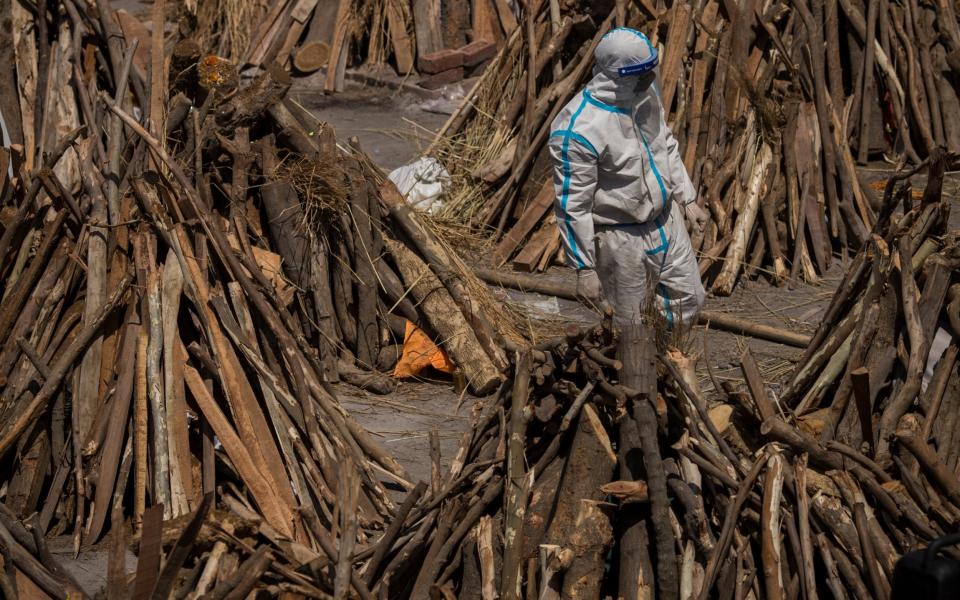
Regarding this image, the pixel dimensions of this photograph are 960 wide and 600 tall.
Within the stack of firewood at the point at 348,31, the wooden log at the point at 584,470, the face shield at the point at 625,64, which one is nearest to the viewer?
the wooden log at the point at 584,470

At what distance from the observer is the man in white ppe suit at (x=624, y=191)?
5812 mm

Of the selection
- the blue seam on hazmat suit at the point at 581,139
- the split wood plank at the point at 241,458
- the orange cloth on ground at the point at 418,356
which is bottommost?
the orange cloth on ground at the point at 418,356

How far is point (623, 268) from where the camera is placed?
20.7 ft

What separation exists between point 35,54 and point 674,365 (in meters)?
5.07

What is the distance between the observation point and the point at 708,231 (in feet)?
27.8

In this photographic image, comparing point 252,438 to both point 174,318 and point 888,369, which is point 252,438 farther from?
point 888,369

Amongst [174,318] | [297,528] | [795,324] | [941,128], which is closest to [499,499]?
[297,528]

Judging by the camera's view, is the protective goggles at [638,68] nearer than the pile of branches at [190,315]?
No

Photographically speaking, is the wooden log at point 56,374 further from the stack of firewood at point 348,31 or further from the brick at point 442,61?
the stack of firewood at point 348,31

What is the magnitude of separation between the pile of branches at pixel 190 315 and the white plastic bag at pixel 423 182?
207 cm

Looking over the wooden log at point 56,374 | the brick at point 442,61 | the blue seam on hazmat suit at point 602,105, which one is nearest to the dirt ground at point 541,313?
the brick at point 442,61

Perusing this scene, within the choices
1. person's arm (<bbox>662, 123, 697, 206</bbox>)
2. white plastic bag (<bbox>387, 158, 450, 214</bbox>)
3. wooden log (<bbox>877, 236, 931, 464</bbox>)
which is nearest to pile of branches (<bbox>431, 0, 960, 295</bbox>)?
white plastic bag (<bbox>387, 158, 450, 214</bbox>)

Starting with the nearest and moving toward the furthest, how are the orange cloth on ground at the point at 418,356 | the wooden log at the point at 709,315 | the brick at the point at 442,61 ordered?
the orange cloth on ground at the point at 418,356 → the wooden log at the point at 709,315 → the brick at the point at 442,61

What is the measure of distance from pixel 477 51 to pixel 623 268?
7.05m
